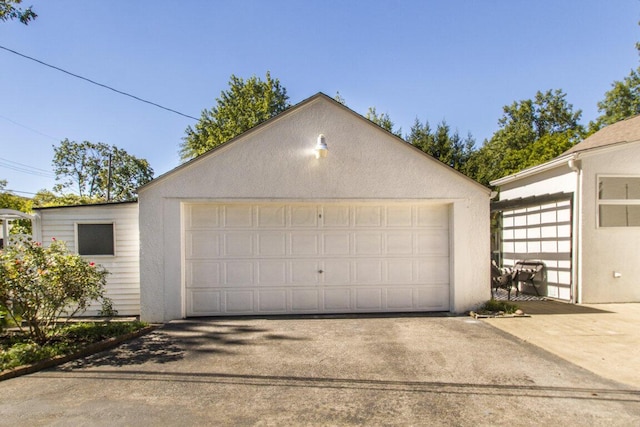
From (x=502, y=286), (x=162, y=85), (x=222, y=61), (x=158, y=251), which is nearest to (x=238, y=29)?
(x=222, y=61)

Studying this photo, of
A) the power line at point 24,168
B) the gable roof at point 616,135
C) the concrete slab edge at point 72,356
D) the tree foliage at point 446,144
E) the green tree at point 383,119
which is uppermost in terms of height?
the green tree at point 383,119

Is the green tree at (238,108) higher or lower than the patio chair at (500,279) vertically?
higher

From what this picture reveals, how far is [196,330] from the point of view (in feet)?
21.5

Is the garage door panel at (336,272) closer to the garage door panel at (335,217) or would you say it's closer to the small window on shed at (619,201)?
the garage door panel at (335,217)

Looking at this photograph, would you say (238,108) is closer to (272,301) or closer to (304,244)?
(304,244)

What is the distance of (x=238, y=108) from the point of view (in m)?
29.1

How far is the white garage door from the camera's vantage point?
7574 millimetres

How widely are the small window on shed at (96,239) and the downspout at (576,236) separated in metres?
11.0

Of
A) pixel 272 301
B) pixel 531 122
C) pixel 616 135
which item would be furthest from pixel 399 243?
pixel 531 122

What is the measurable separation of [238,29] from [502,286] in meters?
11.1

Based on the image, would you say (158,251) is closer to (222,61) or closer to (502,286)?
(222,61)

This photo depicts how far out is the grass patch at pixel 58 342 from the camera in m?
4.73

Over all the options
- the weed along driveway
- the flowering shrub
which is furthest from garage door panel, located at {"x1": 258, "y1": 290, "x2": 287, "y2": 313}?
the flowering shrub

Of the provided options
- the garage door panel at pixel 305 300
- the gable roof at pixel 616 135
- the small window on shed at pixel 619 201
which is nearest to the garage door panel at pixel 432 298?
the garage door panel at pixel 305 300
